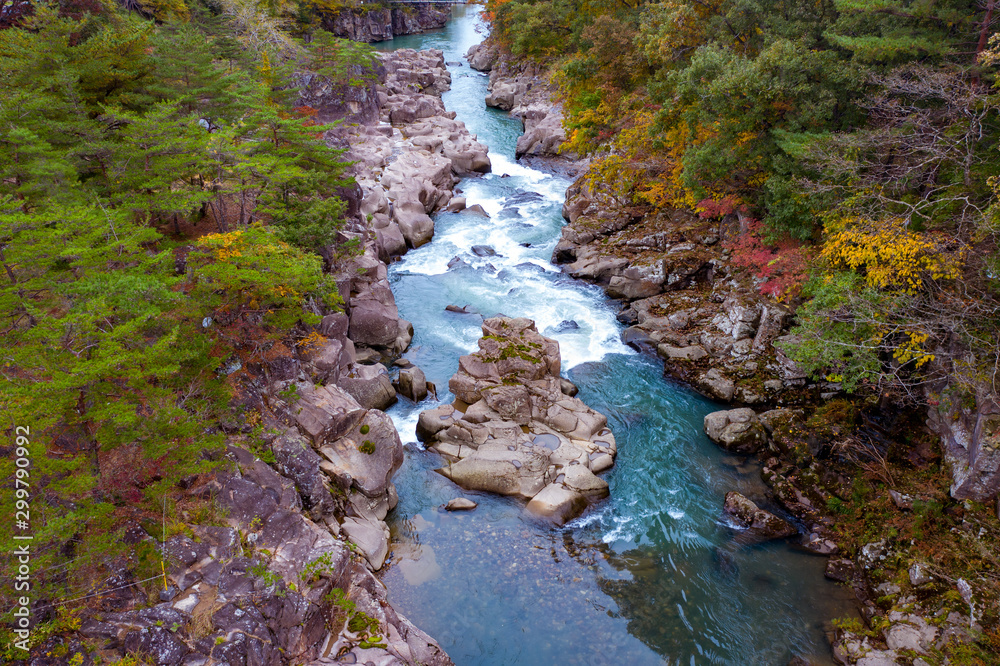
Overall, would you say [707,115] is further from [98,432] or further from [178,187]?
[98,432]

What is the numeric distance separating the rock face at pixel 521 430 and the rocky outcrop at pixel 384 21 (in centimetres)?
5822

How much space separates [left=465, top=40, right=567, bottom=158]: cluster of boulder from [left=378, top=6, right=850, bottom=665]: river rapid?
1897 centimetres

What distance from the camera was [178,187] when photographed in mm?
19844

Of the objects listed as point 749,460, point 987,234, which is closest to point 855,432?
point 749,460

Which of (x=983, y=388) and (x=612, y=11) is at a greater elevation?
(x=612, y=11)

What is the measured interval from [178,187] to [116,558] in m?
14.1

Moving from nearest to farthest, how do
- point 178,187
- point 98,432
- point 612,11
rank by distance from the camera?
1. point 98,432
2. point 178,187
3. point 612,11

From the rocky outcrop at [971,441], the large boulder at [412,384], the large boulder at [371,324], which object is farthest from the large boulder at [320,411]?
the rocky outcrop at [971,441]

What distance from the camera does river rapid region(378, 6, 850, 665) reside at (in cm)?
1312

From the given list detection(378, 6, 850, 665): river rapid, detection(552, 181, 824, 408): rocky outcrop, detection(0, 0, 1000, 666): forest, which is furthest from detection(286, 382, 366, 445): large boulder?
detection(552, 181, 824, 408): rocky outcrop

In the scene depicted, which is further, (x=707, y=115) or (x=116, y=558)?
(x=707, y=115)

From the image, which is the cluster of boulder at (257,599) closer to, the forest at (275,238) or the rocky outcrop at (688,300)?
the forest at (275,238)

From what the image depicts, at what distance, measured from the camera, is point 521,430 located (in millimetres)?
18609

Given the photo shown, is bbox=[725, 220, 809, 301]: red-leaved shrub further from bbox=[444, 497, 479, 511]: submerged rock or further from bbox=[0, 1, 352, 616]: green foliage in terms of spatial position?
bbox=[0, 1, 352, 616]: green foliage
